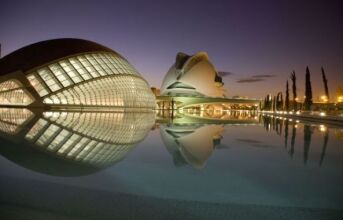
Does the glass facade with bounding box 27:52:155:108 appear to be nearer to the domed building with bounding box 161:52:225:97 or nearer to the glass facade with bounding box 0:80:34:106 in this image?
the glass facade with bounding box 0:80:34:106

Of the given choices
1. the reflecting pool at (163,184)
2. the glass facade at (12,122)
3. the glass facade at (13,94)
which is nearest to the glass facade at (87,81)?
the glass facade at (13,94)

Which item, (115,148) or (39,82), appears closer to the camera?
(115,148)

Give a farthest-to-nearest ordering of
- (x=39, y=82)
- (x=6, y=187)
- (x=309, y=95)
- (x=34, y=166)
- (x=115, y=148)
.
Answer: (x=309, y=95), (x=39, y=82), (x=115, y=148), (x=34, y=166), (x=6, y=187)

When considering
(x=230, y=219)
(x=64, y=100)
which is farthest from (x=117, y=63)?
(x=230, y=219)

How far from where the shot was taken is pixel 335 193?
4.83 metres

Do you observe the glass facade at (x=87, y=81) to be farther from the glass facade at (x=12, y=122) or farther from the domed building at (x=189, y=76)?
the domed building at (x=189, y=76)

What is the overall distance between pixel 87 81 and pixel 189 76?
56.2 meters

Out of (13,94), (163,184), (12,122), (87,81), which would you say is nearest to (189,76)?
(87,81)

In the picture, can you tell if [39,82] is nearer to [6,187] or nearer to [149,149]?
[149,149]

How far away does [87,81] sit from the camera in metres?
39.9

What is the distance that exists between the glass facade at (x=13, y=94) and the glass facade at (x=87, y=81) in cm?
220

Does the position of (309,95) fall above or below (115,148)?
above

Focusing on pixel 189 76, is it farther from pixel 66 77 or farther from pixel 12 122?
pixel 12 122

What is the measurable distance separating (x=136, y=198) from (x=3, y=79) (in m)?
44.1
